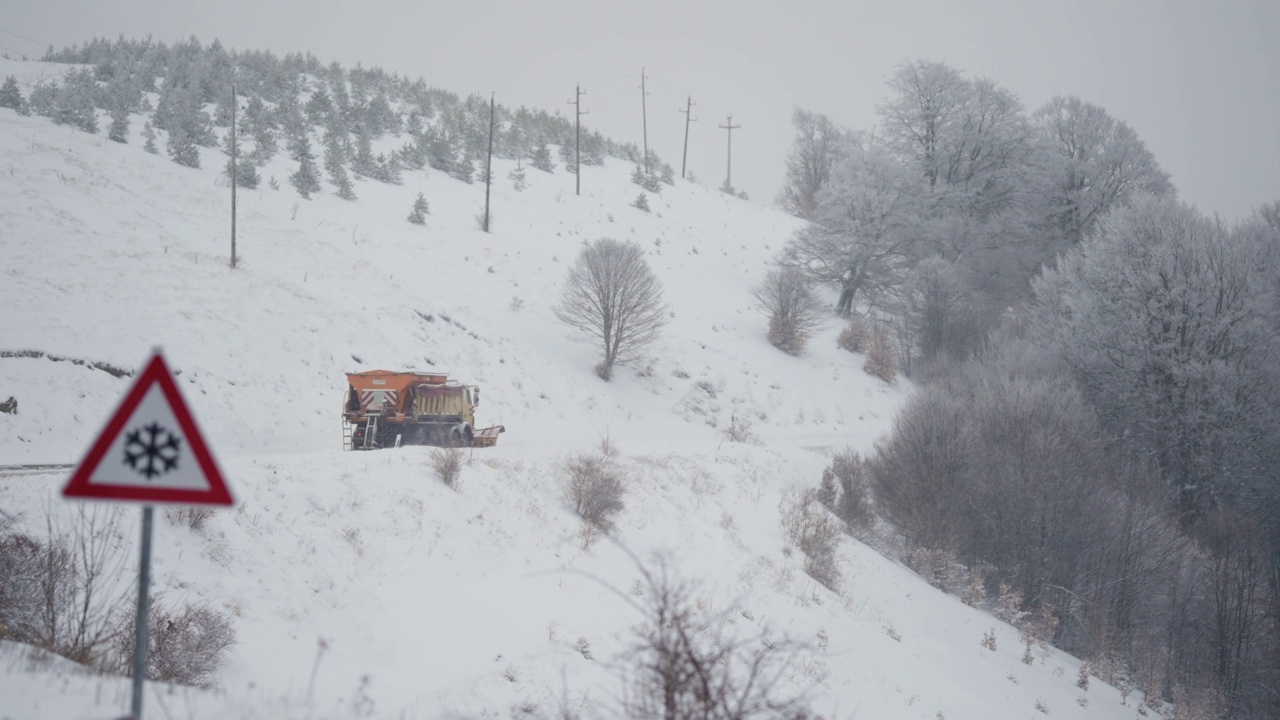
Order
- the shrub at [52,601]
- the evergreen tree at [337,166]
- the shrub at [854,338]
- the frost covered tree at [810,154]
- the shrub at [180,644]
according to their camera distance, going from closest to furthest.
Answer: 1. the shrub at [52,601]
2. the shrub at [180,644]
3. the evergreen tree at [337,166]
4. the shrub at [854,338]
5. the frost covered tree at [810,154]

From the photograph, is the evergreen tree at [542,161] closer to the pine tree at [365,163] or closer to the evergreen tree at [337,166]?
the pine tree at [365,163]

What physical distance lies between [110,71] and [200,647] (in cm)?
5160

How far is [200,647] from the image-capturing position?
603 centimetres

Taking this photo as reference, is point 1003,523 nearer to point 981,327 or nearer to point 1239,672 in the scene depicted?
point 1239,672

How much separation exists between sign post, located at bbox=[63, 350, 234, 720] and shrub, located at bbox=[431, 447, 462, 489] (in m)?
9.07

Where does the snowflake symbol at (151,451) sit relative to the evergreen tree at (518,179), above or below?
below

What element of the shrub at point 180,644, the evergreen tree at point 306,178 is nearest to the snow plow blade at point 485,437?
the shrub at point 180,644

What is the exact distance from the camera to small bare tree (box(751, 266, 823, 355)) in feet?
120

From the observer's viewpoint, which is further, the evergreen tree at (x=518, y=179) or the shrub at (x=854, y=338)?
the evergreen tree at (x=518, y=179)

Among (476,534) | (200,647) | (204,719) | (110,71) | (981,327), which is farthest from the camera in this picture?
(110,71)

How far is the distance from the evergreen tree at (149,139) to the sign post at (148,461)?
35.8 meters

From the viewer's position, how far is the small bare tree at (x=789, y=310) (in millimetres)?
36438

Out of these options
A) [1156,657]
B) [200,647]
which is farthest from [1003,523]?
[200,647]

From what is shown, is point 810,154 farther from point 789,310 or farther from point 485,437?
point 485,437
